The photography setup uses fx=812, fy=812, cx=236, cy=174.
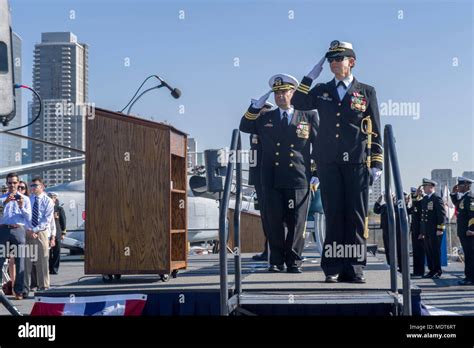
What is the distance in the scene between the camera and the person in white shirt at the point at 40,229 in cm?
993

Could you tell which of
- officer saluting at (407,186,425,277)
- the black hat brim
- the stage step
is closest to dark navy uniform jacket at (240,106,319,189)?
the black hat brim

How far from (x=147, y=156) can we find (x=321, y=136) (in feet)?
4.18

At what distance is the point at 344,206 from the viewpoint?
5.49 meters

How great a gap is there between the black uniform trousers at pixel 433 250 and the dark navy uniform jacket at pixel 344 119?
7056 mm

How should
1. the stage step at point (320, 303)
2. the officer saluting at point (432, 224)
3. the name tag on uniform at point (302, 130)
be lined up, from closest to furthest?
1. the stage step at point (320, 303)
2. the name tag on uniform at point (302, 130)
3. the officer saluting at point (432, 224)

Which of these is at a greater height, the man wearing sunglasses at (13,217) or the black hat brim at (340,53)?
the black hat brim at (340,53)

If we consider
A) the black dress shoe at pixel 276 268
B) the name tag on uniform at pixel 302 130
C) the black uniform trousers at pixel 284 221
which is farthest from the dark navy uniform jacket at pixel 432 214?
the black dress shoe at pixel 276 268

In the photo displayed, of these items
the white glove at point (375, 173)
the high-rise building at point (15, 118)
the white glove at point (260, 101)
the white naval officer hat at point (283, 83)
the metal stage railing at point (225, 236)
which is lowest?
the metal stage railing at point (225, 236)

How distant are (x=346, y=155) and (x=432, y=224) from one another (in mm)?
7219

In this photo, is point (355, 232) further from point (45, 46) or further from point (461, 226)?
point (461, 226)

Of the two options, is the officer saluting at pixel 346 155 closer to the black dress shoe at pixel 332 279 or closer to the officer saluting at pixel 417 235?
the black dress shoe at pixel 332 279

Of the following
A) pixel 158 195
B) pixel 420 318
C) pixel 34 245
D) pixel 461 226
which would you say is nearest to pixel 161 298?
pixel 158 195

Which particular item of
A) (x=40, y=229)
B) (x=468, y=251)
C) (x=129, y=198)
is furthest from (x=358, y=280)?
(x=468, y=251)

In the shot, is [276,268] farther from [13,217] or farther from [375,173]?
[13,217]
